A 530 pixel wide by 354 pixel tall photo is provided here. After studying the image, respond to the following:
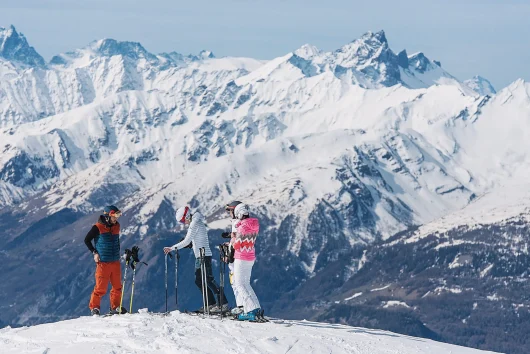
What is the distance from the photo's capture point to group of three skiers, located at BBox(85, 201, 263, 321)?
140ft

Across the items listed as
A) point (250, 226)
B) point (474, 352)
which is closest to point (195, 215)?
point (250, 226)

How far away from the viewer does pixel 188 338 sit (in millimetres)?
38562

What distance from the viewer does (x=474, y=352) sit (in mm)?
43656

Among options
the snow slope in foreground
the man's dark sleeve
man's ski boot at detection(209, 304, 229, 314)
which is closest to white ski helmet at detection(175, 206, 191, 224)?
the man's dark sleeve

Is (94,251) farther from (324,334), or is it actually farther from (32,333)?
(324,334)

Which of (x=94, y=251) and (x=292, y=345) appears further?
(x=94, y=251)

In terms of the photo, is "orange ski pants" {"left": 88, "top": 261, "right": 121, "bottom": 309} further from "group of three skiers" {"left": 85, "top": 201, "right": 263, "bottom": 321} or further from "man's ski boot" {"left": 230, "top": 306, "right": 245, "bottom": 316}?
"man's ski boot" {"left": 230, "top": 306, "right": 245, "bottom": 316}

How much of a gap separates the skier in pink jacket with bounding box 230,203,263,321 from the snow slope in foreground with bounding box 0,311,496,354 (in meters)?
0.97

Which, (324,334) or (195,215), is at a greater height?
(195,215)

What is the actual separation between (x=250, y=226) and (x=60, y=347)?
8.97m

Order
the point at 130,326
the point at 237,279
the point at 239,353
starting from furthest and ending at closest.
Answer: the point at 237,279 < the point at 130,326 < the point at 239,353

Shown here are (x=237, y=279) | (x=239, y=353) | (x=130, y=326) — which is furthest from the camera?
(x=237, y=279)

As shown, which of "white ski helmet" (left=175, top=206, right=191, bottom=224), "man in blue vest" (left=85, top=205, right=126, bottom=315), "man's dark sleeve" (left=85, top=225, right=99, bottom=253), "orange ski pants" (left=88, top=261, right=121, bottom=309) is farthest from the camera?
"white ski helmet" (left=175, top=206, right=191, bottom=224)

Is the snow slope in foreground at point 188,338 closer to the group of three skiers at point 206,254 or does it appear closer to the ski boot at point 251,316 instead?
the ski boot at point 251,316
